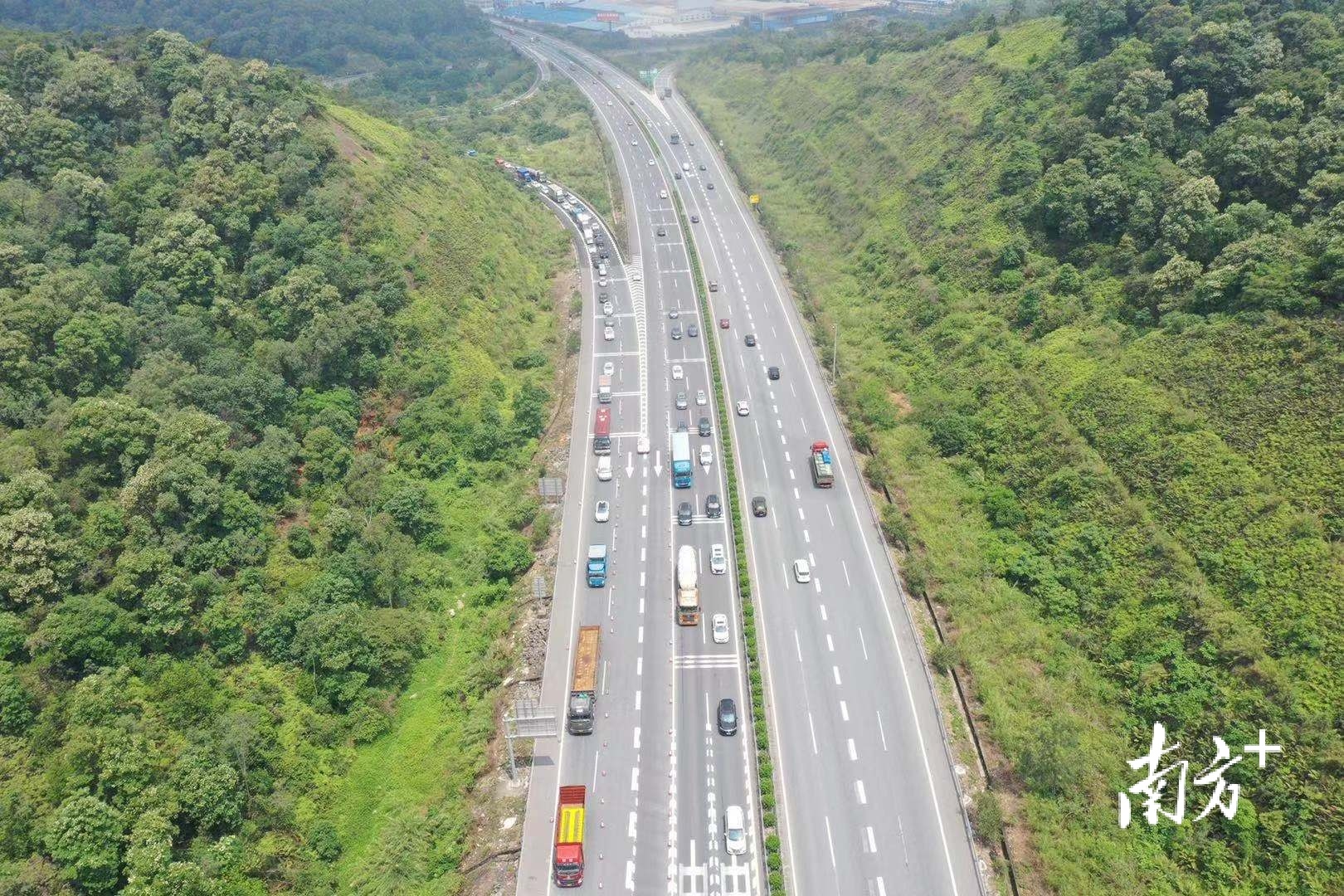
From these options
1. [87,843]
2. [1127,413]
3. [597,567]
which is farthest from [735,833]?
[1127,413]

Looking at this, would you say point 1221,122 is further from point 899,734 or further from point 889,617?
point 899,734

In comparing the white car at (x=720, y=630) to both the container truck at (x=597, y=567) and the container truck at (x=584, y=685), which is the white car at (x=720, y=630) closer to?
the container truck at (x=584, y=685)

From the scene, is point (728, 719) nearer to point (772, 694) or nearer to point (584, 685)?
point (772, 694)

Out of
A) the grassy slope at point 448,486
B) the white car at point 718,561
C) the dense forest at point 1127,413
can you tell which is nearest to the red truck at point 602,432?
the grassy slope at point 448,486

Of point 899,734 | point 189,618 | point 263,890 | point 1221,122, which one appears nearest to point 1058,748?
point 899,734

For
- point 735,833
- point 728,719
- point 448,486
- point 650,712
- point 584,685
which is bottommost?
point 735,833

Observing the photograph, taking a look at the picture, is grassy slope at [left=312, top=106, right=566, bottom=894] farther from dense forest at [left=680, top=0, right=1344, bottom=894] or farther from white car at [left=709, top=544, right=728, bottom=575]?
dense forest at [left=680, top=0, right=1344, bottom=894]

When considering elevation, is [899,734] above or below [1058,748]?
below

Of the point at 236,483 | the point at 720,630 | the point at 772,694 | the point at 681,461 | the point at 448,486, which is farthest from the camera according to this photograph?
the point at 448,486
